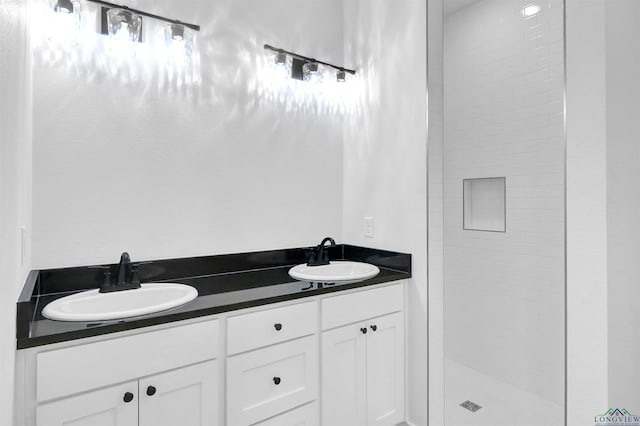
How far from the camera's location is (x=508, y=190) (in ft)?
7.17

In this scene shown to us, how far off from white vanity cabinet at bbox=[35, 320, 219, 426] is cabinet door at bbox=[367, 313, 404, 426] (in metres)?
0.80

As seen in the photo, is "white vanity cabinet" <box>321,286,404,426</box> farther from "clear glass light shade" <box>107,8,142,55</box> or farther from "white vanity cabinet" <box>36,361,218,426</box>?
"clear glass light shade" <box>107,8,142,55</box>

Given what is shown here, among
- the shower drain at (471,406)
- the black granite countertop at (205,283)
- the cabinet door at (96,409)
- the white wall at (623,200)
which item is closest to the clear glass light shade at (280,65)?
the black granite countertop at (205,283)

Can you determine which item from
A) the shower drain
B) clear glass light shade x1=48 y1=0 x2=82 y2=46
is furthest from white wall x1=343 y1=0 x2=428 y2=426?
clear glass light shade x1=48 y1=0 x2=82 y2=46

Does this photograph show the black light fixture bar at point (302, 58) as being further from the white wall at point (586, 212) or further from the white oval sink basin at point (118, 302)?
the white oval sink basin at point (118, 302)

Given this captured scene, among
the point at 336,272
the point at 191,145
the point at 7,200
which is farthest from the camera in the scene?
the point at 336,272

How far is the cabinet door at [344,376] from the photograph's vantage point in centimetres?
166

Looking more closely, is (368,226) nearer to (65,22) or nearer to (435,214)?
(435,214)

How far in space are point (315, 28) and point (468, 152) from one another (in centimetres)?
125

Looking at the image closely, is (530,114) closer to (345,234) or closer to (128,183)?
(345,234)

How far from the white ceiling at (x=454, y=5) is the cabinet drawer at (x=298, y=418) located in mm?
2162

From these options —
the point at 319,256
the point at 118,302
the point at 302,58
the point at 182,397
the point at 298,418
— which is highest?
the point at 302,58

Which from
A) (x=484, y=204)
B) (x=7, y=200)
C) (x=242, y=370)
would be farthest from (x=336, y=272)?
(x=7, y=200)

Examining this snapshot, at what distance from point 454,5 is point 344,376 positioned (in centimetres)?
210
